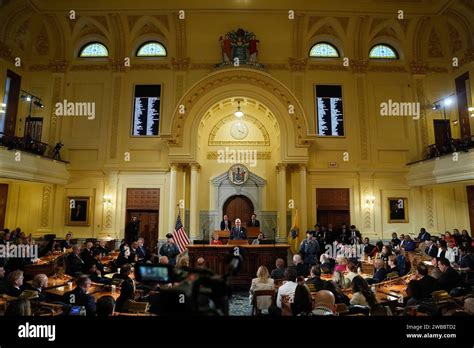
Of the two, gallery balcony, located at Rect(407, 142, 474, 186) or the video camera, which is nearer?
the video camera

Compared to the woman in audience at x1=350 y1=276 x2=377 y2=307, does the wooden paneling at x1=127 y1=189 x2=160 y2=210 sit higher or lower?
higher

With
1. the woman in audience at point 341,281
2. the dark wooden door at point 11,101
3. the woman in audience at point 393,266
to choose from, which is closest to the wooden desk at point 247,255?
the woman in audience at point 393,266

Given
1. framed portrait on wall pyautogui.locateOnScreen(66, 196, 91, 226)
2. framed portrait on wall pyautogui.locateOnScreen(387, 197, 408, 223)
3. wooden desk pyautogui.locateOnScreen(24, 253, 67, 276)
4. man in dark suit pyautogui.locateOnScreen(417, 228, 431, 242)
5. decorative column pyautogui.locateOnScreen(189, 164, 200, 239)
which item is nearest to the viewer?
wooden desk pyautogui.locateOnScreen(24, 253, 67, 276)

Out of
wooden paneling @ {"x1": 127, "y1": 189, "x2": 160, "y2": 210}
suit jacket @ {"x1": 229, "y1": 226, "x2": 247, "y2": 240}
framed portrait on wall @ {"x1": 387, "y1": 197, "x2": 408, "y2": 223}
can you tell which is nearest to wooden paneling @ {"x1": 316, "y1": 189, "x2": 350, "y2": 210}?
framed portrait on wall @ {"x1": 387, "y1": 197, "x2": 408, "y2": 223}

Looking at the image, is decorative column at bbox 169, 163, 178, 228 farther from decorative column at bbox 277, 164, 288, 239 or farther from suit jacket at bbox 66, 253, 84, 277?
suit jacket at bbox 66, 253, 84, 277

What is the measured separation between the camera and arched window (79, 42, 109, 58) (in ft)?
48.8

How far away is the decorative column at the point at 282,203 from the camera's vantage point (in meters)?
13.1

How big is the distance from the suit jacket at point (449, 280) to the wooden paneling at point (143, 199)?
35.9 ft

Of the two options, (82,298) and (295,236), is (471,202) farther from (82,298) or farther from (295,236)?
(82,298)

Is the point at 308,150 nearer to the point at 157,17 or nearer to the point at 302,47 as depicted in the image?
the point at 302,47

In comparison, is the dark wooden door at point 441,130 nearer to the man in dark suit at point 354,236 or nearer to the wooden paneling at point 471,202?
the wooden paneling at point 471,202

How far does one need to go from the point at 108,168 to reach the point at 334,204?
10499mm

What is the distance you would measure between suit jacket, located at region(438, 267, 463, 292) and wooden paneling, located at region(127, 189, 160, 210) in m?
11.0

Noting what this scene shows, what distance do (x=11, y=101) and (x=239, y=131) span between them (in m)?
10.4
